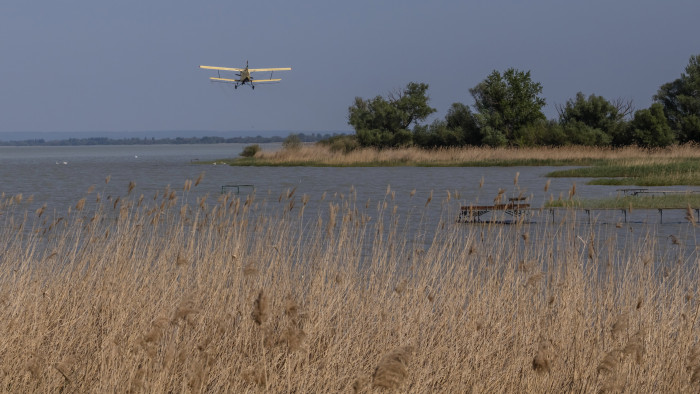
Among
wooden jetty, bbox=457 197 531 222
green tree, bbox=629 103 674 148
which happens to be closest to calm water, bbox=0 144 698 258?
wooden jetty, bbox=457 197 531 222

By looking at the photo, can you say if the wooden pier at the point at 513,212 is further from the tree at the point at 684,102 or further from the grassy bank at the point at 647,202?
the tree at the point at 684,102

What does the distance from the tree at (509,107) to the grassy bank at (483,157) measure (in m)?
6.08

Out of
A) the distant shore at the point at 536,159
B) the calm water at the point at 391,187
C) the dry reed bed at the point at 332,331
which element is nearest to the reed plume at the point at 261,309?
the dry reed bed at the point at 332,331

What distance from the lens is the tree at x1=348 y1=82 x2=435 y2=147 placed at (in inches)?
2881

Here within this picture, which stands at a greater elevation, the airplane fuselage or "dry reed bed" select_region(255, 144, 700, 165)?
the airplane fuselage

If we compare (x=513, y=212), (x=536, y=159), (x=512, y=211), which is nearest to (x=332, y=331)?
(x=513, y=212)

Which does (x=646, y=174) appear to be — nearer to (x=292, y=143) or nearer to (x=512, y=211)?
(x=512, y=211)

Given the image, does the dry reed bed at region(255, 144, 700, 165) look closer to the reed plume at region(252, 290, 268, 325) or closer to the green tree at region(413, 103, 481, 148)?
the green tree at region(413, 103, 481, 148)

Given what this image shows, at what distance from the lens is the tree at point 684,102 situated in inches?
2421

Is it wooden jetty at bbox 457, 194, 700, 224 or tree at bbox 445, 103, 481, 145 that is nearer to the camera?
wooden jetty at bbox 457, 194, 700, 224

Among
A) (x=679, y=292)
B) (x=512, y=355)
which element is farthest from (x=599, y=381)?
(x=679, y=292)

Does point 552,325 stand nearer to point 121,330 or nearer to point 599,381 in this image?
point 599,381

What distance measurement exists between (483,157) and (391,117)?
68.3ft

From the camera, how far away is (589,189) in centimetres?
3200
